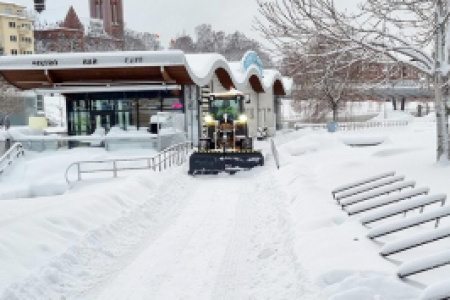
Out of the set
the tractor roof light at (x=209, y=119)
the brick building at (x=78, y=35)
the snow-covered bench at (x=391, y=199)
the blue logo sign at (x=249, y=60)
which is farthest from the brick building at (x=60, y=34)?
the snow-covered bench at (x=391, y=199)

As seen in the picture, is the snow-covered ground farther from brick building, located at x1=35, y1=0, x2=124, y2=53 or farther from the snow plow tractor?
brick building, located at x1=35, y1=0, x2=124, y2=53

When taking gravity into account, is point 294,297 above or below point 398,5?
below

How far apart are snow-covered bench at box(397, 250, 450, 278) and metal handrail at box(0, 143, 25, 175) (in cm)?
1968

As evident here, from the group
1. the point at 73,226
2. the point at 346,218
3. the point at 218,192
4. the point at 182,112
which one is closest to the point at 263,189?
the point at 218,192

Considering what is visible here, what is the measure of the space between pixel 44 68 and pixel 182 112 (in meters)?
8.05

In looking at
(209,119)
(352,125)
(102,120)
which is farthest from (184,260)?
(352,125)

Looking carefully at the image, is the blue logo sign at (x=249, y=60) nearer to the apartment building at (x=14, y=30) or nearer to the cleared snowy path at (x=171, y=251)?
the cleared snowy path at (x=171, y=251)

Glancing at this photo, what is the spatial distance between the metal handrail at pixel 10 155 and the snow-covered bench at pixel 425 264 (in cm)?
1968

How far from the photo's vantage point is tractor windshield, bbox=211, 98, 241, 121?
21328 millimetres

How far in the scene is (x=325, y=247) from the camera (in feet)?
24.0

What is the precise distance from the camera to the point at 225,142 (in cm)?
1977

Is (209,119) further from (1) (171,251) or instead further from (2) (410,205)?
(2) (410,205)

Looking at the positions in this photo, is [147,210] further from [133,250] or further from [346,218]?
[346,218]

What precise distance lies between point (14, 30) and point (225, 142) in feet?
234
